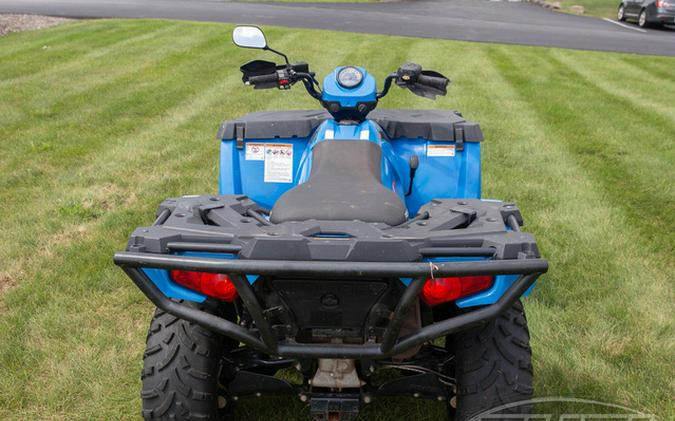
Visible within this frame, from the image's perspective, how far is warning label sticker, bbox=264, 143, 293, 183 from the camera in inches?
148

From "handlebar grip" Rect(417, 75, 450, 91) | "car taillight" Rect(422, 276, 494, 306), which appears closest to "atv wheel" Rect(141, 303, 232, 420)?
"car taillight" Rect(422, 276, 494, 306)

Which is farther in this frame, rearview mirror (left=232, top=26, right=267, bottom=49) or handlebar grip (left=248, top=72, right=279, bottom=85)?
handlebar grip (left=248, top=72, right=279, bottom=85)

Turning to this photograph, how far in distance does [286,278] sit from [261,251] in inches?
6.6

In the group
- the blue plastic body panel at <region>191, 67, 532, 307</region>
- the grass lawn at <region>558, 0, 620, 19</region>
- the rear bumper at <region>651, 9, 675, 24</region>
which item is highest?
the blue plastic body panel at <region>191, 67, 532, 307</region>

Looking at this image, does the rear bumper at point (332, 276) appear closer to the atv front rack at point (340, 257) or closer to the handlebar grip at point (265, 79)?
the atv front rack at point (340, 257)

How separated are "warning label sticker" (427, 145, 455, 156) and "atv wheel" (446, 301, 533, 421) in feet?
4.64

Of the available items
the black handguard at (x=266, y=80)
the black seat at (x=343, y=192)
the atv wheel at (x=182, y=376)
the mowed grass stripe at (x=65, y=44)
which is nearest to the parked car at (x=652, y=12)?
the mowed grass stripe at (x=65, y=44)

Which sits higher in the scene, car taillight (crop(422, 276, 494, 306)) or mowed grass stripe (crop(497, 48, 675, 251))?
car taillight (crop(422, 276, 494, 306))

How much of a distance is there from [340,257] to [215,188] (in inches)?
155

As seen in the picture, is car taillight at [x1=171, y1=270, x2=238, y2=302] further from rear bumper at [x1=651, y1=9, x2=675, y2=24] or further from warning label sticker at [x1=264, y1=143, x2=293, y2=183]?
rear bumper at [x1=651, y1=9, x2=675, y2=24]

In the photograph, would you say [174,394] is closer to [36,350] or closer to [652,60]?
[36,350]

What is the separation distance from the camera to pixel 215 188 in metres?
5.72

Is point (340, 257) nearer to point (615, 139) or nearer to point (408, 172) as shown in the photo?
point (408, 172)

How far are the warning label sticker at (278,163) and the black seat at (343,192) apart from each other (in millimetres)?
715
